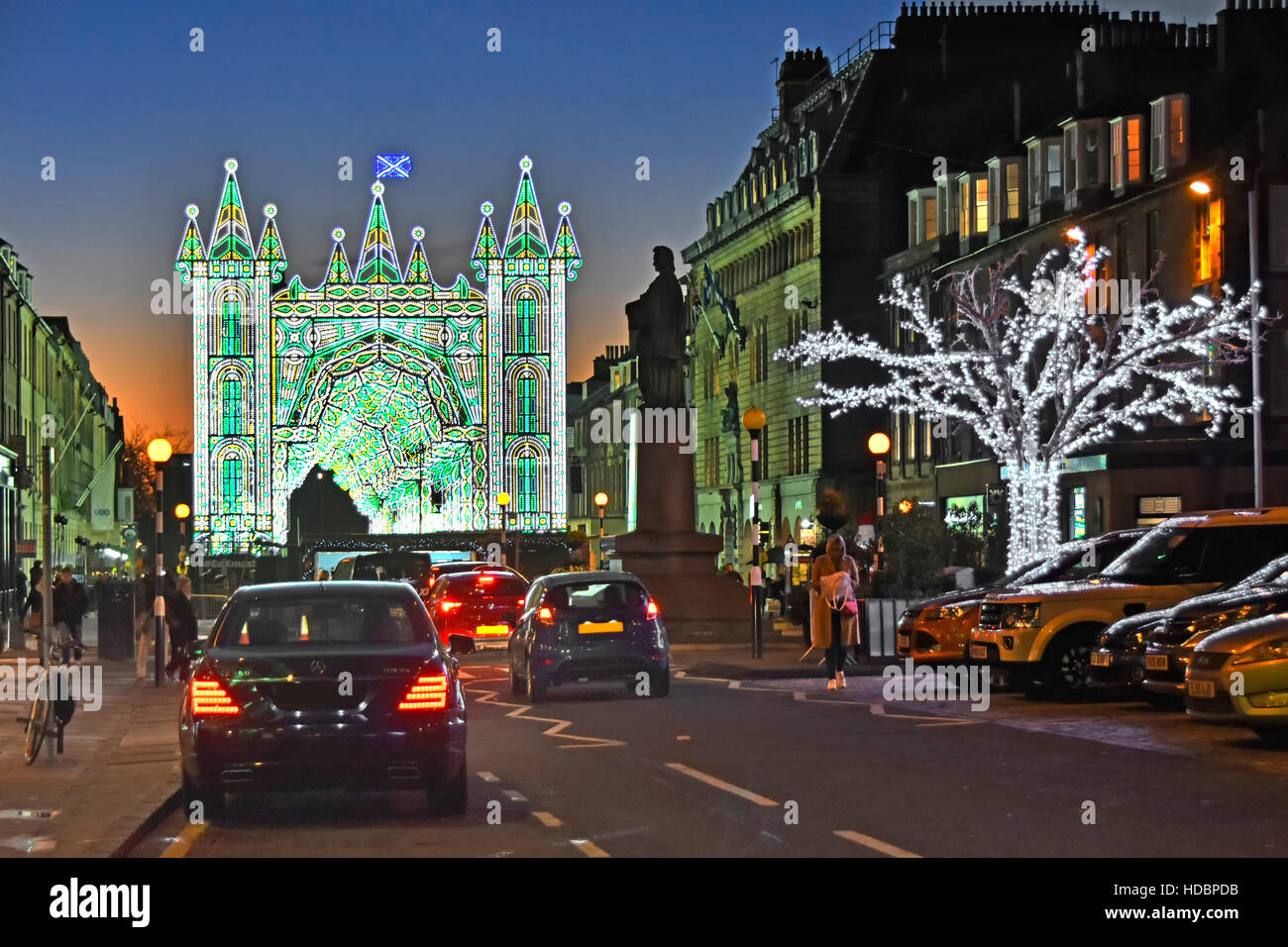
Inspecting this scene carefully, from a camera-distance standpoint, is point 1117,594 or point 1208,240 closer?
point 1117,594

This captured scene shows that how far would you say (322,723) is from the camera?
40.2ft

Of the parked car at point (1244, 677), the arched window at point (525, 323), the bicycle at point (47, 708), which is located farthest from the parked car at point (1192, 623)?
the arched window at point (525, 323)

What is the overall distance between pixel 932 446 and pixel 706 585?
28120 millimetres

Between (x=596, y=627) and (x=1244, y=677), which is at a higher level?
(x=596, y=627)

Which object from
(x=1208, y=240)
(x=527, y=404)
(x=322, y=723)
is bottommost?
(x=322, y=723)

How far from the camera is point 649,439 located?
3653 cm

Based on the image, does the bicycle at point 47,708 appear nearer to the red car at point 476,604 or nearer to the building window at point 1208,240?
the red car at point 476,604

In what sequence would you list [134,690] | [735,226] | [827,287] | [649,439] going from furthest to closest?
[735,226]
[827,287]
[649,439]
[134,690]

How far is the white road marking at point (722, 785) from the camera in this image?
13.2 metres

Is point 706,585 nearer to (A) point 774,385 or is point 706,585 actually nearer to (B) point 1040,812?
(B) point 1040,812

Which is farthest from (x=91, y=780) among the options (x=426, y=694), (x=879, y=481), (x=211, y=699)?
(x=879, y=481)

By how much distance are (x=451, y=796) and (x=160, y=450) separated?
1724 cm

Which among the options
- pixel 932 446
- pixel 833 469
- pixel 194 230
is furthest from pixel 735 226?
pixel 194 230

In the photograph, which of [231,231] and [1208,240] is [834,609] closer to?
[1208,240]
